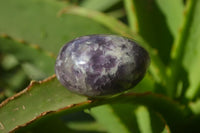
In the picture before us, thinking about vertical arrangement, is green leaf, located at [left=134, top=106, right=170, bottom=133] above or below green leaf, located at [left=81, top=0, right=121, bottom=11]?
below

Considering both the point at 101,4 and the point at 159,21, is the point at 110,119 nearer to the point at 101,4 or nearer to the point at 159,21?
the point at 159,21

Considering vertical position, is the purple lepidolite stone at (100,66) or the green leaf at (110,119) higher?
the purple lepidolite stone at (100,66)

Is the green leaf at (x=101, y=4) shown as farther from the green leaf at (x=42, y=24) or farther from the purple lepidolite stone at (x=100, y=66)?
the purple lepidolite stone at (x=100, y=66)

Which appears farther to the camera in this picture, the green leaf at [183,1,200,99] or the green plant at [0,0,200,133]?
the green leaf at [183,1,200,99]

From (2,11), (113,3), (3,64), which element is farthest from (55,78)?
(3,64)

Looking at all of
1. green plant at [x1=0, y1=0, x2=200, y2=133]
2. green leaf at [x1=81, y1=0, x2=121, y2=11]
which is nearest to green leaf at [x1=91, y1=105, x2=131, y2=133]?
green plant at [x1=0, y1=0, x2=200, y2=133]

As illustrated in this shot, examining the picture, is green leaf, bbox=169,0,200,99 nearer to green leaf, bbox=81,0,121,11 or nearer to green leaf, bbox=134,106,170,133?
green leaf, bbox=134,106,170,133

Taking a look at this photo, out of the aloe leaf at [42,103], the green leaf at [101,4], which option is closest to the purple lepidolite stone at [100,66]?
the aloe leaf at [42,103]
